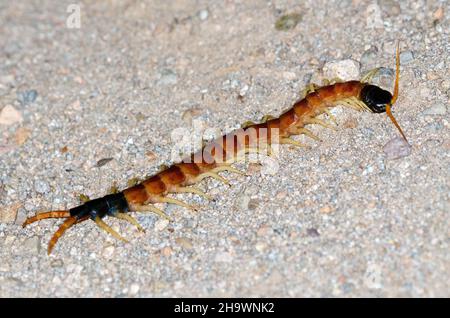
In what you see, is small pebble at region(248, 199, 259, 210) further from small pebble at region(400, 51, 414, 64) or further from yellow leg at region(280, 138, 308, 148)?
small pebble at region(400, 51, 414, 64)

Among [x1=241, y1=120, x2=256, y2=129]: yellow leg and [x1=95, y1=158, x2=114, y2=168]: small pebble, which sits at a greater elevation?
[x1=241, y1=120, x2=256, y2=129]: yellow leg

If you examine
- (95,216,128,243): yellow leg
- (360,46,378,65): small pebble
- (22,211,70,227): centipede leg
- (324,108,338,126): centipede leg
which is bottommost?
(95,216,128,243): yellow leg

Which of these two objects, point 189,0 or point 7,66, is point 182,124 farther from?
point 7,66

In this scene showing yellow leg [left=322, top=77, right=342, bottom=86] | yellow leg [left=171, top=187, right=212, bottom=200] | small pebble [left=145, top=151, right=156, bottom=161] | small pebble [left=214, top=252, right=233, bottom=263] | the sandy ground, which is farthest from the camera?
yellow leg [left=322, top=77, right=342, bottom=86]

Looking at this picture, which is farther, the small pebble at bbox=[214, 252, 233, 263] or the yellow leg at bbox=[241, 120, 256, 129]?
the yellow leg at bbox=[241, 120, 256, 129]

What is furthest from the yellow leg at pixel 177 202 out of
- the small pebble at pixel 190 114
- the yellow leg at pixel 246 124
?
the small pebble at pixel 190 114

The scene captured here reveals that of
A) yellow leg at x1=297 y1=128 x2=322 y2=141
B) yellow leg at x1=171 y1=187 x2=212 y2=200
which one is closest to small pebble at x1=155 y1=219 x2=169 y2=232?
yellow leg at x1=171 y1=187 x2=212 y2=200

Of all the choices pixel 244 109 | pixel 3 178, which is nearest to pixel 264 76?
pixel 244 109

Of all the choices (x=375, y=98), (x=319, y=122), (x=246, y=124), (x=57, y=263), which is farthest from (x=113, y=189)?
(x=375, y=98)
